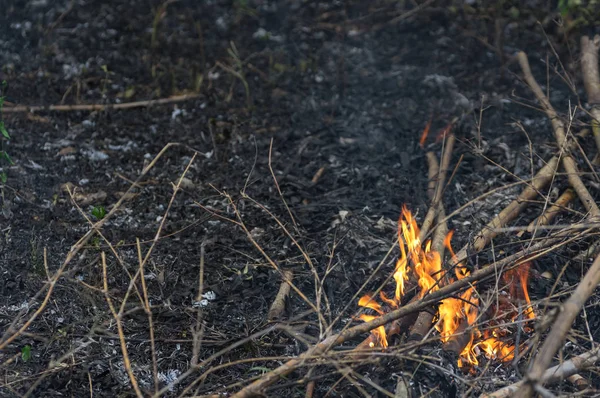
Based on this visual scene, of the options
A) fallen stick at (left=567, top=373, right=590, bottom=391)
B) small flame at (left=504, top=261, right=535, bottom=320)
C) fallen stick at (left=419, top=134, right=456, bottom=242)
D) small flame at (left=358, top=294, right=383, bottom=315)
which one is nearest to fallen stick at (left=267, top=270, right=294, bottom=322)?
small flame at (left=358, top=294, right=383, bottom=315)

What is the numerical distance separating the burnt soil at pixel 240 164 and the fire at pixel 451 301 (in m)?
0.08

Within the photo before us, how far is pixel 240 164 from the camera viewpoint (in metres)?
4.56

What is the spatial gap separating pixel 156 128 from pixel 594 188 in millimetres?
2760

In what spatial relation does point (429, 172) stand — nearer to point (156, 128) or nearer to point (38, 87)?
point (156, 128)

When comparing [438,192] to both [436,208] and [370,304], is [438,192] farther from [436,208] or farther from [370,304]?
[370,304]

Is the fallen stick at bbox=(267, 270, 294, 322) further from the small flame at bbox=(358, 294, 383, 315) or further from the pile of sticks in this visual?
the small flame at bbox=(358, 294, 383, 315)

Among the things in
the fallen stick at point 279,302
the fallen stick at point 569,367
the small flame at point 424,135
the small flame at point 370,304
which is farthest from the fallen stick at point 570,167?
the fallen stick at point 279,302

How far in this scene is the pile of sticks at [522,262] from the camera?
2.18 meters

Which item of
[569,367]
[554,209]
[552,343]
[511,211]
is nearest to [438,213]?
[511,211]

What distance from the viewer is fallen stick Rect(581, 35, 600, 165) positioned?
4066 millimetres

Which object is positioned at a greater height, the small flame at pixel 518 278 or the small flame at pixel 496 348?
the small flame at pixel 518 278

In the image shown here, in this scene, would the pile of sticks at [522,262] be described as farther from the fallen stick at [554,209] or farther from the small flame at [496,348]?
the small flame at [496,348]

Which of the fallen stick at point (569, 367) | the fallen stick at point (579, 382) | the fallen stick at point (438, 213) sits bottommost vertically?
the fallen stick at point (579, 382)

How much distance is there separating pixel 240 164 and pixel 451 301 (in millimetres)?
1897
